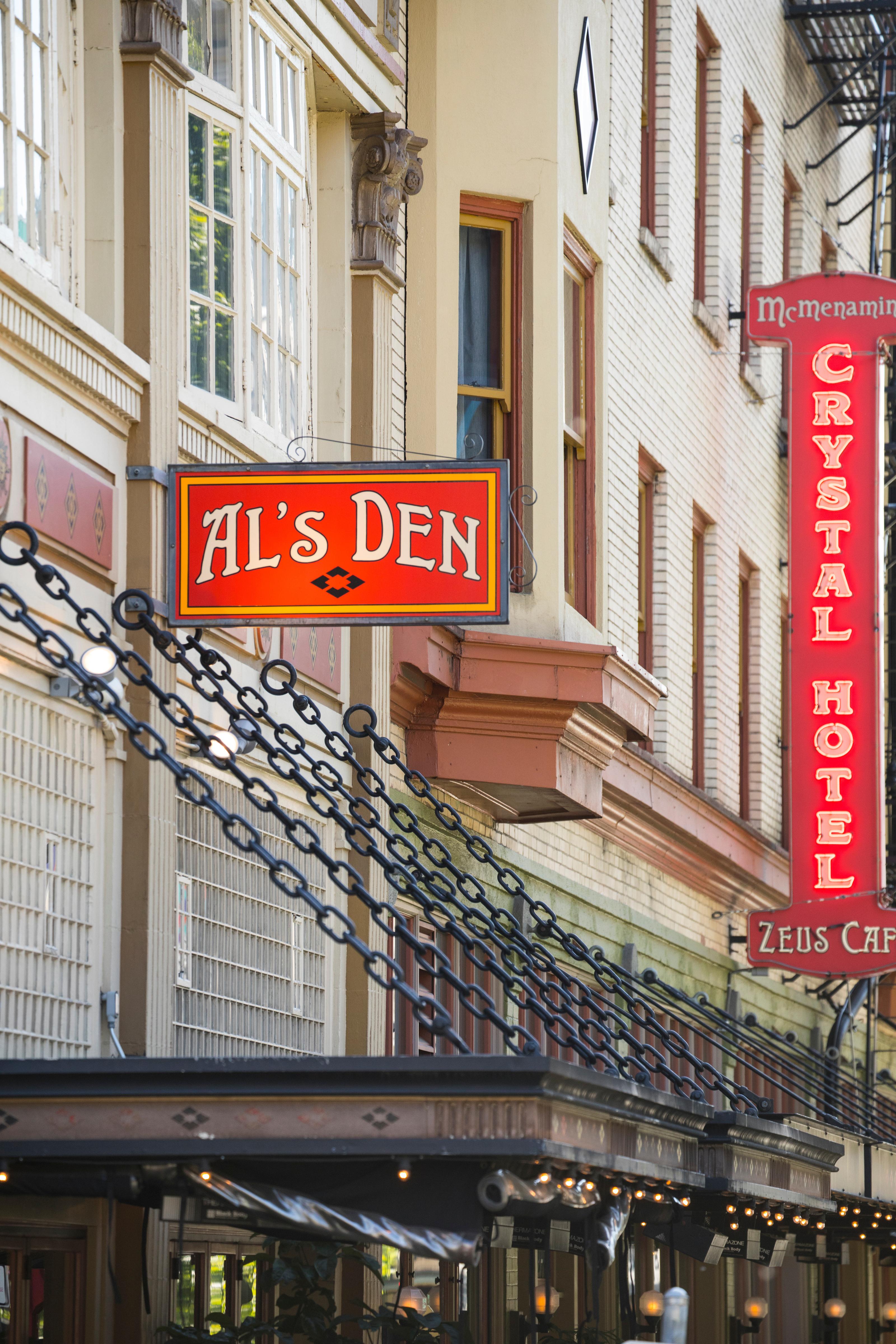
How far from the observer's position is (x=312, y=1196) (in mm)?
8859

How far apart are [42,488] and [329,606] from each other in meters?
1.49

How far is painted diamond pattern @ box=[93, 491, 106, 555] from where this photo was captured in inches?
441

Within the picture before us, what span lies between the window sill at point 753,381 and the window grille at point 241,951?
1221cm

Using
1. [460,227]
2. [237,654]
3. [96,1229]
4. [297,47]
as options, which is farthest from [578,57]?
[96,1229]

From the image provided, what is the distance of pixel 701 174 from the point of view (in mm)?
24250

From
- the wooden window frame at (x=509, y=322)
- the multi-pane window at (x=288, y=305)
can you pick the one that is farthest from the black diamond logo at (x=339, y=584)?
the wooden window frame at (x=509, y=322)

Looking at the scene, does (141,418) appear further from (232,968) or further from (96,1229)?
(96,1229)

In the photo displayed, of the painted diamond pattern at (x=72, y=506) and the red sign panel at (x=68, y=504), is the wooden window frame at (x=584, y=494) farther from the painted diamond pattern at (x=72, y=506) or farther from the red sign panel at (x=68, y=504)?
the painted diamond pattern at (x=72, y=506)

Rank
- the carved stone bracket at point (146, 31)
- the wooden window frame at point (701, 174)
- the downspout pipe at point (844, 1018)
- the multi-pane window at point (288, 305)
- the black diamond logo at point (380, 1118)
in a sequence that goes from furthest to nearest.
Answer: the downspout pipe at point (844, 1018) < the wooden window frame at point (701, 174) < the multi-pane window at point (288, 305) < the carved stone bracket at point (146, 31) < the black diamond logo at point (380, 1118)

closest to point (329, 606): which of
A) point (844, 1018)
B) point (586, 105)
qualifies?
point (586, 105)

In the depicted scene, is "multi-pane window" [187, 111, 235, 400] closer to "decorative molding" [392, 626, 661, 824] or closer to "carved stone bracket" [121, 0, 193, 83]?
"carved stone bracket" [121, 0, 193, 83]

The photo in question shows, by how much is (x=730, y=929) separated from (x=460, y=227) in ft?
32.3

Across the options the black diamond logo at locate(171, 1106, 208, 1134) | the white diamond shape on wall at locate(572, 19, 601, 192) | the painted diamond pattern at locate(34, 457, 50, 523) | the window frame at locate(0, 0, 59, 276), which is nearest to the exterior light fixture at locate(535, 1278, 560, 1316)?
the black diamond logo at locate(171, 1106, 208, 1134)

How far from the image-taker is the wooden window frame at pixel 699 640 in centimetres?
2398
